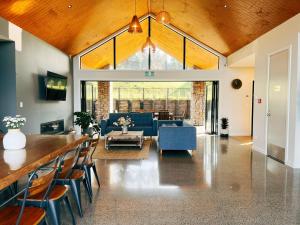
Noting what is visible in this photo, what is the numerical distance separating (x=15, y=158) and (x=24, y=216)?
A: 1.65 ft

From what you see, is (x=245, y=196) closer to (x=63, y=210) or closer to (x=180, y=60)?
(x=63, y=210)

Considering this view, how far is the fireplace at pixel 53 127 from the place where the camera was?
22.7 ft

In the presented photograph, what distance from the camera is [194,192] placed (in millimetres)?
3582

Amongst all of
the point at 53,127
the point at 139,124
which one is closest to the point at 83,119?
the point at 53,127

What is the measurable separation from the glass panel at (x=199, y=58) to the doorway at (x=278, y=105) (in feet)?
12.3

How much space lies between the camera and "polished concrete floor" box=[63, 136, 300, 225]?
2.80 m

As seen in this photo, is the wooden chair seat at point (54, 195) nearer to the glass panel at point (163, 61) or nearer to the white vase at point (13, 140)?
the white vase at point (13, 140)

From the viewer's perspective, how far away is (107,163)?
5.25m

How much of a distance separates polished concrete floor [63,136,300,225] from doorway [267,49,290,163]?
1.35 feet

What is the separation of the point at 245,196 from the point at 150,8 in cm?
714

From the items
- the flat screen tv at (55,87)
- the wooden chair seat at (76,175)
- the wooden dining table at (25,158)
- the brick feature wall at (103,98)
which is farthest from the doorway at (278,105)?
the brick feature wall at (103,98)

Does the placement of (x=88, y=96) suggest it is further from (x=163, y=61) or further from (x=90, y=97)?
(x=163, y=61)

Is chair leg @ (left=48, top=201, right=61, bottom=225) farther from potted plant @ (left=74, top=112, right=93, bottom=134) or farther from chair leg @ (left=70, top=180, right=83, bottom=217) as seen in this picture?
potted plant @ (left=74, top=112, right=93, bottom=134)

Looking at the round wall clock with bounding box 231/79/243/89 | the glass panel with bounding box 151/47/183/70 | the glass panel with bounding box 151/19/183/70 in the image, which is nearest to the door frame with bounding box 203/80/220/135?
the round wall clock with bounding box 231/79/243/89
